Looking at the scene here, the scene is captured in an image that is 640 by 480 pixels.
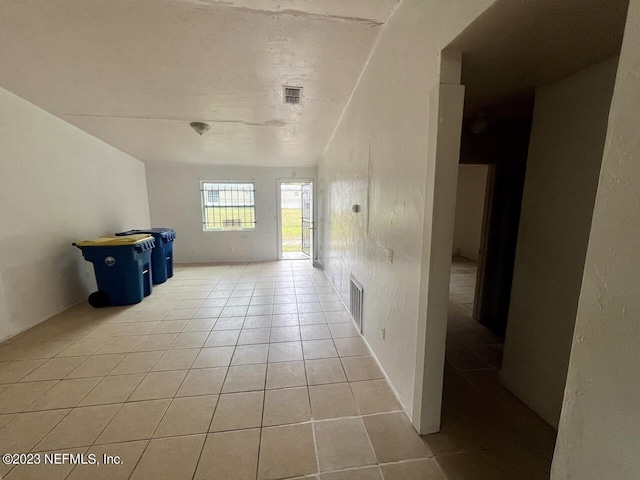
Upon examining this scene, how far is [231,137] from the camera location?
3797mm

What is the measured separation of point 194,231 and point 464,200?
6.80 metres

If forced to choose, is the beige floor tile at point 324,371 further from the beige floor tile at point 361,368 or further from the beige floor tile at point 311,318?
the beige floor tile at point 311,318

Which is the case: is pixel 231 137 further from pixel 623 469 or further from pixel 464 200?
pixel 464 200

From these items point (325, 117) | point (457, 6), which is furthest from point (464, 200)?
point (457, 6)

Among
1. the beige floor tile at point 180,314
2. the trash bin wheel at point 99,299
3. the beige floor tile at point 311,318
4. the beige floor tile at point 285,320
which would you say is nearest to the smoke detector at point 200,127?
the beige floor tile at point 180,314

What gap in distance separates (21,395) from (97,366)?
1.35ft

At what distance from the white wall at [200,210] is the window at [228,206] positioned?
0.14 m

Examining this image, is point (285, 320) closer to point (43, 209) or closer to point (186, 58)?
point (186, 58)

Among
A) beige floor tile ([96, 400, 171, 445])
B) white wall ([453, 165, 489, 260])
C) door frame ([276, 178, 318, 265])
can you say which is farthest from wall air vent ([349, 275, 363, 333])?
white wall ([453, 165, 489, 260])

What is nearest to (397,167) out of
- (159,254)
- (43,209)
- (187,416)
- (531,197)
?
(531,197)

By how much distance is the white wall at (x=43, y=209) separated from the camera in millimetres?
2471

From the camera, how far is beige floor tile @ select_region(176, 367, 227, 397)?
1797mm

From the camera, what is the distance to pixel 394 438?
143 centimetres

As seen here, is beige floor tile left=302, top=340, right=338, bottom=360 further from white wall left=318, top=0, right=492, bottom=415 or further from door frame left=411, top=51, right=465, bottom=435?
door frame left=411, top=51, right=465, bottom=435
